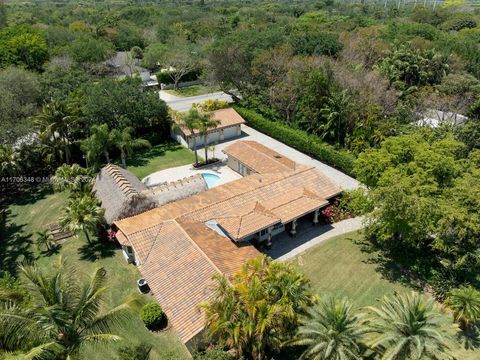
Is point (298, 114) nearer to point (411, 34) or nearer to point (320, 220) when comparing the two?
point (320, 220)

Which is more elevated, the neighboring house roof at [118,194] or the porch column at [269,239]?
the neighboring house roof at [118,194]

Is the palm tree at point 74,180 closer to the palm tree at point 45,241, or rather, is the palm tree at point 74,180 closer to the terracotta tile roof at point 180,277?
the palm tree at point 45,241

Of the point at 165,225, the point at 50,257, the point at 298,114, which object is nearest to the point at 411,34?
the point at 298,114

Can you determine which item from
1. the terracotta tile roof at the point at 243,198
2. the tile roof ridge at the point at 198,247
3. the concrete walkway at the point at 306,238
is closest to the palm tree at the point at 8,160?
the terracotta tile roof at the point at 243,198

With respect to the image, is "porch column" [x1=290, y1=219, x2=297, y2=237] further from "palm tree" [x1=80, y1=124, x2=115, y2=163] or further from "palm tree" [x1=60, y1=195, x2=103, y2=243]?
"palm tree" [x1=80, y1=124, x2=115, y2=163]

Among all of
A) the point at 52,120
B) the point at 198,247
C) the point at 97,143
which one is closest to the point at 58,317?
the point at 198,247

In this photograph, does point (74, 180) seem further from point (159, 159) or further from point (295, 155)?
point (295, 155)

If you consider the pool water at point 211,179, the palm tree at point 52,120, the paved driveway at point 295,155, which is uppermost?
the palm tree at point 52,120
